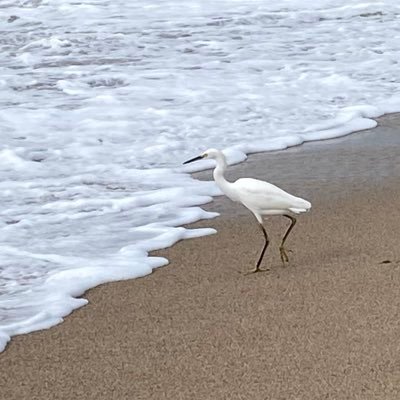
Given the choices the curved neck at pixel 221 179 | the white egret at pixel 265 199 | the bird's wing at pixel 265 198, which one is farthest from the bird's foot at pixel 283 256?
the curved neck at pixel 221 179

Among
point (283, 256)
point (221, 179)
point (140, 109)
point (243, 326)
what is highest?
point (221, 179)

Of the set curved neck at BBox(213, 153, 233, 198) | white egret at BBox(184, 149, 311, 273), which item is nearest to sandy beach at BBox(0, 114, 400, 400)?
white egret at BBox(184, 149, 311, 273)

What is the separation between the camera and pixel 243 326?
391cm

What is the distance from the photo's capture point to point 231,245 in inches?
203

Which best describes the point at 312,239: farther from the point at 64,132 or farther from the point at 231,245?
the point at 64,132

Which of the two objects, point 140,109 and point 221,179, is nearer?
point 221,179

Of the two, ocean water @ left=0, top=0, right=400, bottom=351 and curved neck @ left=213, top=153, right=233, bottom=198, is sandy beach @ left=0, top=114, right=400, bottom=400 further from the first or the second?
curved neck @ left=213, top=153, right=233, bottom=198

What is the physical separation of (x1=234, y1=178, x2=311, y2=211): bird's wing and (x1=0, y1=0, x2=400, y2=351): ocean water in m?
0.51

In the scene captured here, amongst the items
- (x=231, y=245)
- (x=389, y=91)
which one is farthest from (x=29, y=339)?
(x=389, y=91)

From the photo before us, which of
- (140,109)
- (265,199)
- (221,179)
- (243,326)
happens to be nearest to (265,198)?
(265,199)

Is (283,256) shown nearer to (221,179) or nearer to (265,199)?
(265,199)

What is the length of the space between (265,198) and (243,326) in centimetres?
97

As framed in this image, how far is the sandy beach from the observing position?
3.40 metres

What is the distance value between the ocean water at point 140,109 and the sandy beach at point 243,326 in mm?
203
